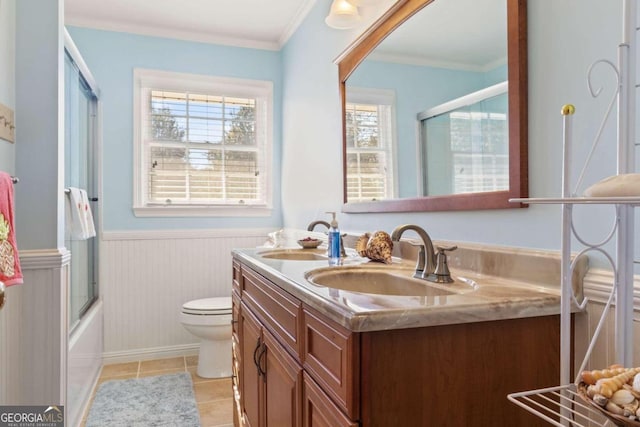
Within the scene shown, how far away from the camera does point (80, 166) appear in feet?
8.32

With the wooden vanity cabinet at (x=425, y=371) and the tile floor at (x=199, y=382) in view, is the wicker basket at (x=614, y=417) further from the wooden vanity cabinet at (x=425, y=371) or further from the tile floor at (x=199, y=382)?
the tile floor at (x=199, y=382)

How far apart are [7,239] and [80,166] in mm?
1228

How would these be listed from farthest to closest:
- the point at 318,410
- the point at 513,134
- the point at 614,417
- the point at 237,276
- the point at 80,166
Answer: the point at 80,166 → the point at 237,276 → the point at 513,134 → the point at 318,410 → the point at 614,417

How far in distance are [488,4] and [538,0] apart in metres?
0.19

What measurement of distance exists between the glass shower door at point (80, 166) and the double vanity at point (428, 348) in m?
1.65

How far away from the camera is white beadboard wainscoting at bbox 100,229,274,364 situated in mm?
3055

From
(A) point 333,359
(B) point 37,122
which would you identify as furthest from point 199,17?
(A) point 333,359

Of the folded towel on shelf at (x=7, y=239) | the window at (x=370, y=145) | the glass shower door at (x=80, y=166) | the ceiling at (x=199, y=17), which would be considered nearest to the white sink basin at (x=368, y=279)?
the window at (x=370, y=145)

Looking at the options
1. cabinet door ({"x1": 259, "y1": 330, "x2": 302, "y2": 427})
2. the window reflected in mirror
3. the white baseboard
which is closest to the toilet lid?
the white baseboard

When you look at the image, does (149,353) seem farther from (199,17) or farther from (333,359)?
(333,359)

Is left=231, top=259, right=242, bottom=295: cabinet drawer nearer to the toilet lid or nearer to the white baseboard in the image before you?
the toilet lid

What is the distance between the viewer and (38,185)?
1.72 m

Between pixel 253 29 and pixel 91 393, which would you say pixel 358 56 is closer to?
pixel 253 29

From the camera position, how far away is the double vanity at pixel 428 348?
812mm
